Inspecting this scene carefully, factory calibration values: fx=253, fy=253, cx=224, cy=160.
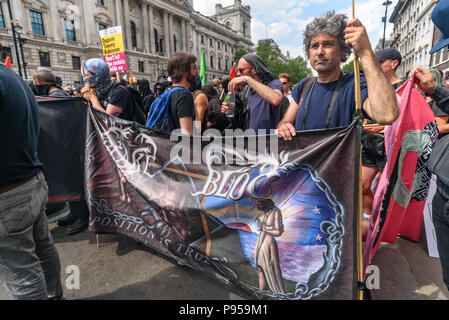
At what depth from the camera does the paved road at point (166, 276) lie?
2.25 m

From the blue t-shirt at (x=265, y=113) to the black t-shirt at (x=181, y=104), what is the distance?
66cm

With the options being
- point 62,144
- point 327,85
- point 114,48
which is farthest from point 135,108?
point 114,48

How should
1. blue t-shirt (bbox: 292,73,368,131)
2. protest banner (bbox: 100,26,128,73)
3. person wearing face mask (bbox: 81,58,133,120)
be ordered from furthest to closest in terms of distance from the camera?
protest banner (bbox: 100,26,128,73)
person wearing face mask (bbox: 81,58,133,120)
blue t-shirt (bbox: 292,73,368,131)

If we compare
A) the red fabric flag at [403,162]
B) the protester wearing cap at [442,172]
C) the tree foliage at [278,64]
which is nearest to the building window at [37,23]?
the tree foliage at [278,64]

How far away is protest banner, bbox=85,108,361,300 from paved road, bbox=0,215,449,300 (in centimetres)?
26

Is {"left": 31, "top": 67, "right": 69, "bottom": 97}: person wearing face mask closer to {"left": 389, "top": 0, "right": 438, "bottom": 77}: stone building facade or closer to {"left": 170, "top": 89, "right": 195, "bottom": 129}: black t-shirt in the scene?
{"left": 170, "top": 89, "right": 195, "bottom": 129}: black t-shirt

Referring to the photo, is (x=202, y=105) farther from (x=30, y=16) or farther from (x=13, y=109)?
(x=30, y=16)

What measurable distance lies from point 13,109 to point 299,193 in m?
2.00

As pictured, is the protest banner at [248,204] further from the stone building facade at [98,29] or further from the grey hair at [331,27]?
the stone building facade at [98,29]

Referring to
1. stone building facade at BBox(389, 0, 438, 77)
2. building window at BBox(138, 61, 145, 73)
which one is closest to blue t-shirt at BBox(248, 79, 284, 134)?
stone building facade at BBox(389, 0, 438, 77)

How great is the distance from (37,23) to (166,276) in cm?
3779

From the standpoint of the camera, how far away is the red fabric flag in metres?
2.04

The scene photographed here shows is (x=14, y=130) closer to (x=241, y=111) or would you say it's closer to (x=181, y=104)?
(x=181, y=104)

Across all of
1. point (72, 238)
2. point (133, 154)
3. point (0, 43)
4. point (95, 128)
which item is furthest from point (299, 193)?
point (0, 43)
